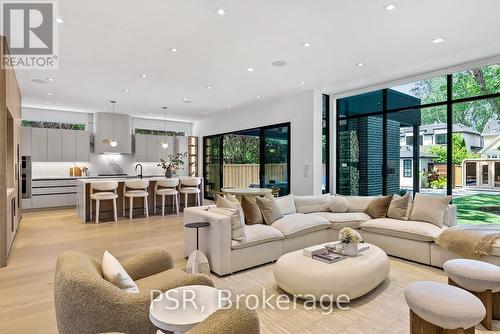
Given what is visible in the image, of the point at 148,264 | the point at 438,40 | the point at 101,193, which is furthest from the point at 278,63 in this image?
the point at 101,193

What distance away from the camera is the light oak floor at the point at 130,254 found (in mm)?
2482

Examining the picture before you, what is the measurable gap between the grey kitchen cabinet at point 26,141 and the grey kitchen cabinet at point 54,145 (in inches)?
17.1

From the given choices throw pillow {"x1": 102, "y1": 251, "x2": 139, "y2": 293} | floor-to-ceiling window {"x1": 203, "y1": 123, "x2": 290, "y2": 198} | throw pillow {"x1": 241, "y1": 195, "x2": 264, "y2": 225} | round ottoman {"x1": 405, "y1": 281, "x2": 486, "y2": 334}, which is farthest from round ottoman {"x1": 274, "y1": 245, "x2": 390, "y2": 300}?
floor-to-ceiling window {"x1": 203, "y1": 123, "x2": 290, "y2": 198}

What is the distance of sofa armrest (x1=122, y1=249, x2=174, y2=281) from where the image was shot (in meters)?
2.33

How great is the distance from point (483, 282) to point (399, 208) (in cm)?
234

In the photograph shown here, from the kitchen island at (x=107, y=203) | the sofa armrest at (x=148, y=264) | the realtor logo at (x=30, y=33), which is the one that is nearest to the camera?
the sofa armrest at (x=148, y=264)

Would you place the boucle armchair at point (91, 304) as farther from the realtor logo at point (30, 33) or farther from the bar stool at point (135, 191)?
the bar stool at point (135, 191)

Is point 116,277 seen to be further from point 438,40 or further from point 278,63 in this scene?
point 438,40

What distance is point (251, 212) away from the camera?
440cm

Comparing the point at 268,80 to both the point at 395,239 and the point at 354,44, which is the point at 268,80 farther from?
the point at 395,239

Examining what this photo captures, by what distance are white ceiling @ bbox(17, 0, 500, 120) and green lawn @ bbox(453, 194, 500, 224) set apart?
2.44m

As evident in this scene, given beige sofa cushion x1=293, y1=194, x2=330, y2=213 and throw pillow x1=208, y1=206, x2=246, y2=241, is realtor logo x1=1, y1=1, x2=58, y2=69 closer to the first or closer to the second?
throw pillow x1=208, y1=206, x2=246, y2=241

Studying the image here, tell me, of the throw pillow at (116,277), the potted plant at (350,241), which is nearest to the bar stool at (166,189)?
the potted plant at (350,241)

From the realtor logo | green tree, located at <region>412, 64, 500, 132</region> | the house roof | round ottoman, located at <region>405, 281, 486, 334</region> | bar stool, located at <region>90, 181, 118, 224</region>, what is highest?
the realtor logo
